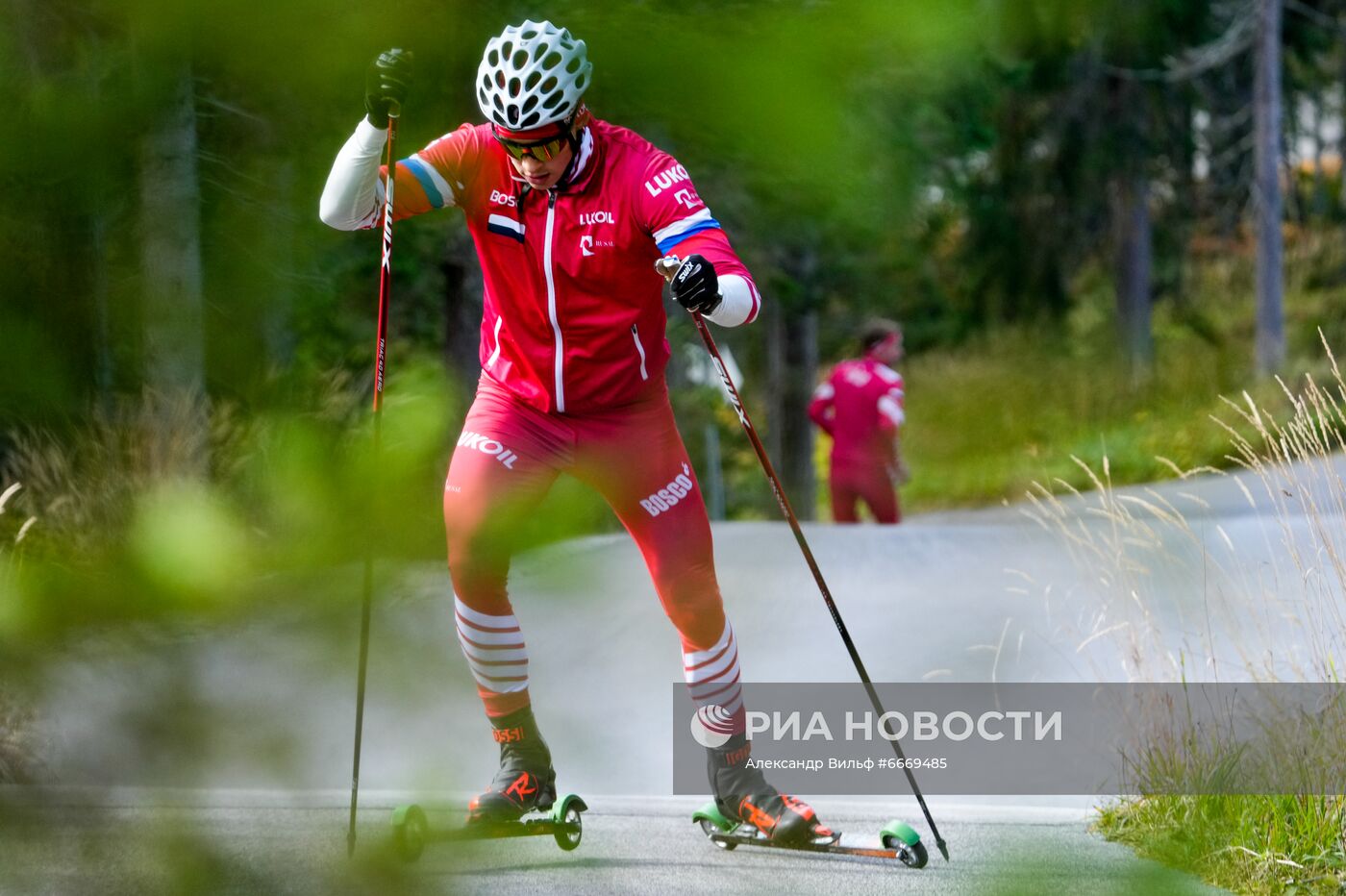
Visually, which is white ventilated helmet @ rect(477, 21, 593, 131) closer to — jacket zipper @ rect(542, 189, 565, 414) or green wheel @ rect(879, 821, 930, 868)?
jacket zipper @ rect(542, 189, 565, 414)

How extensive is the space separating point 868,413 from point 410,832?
6.83 meters

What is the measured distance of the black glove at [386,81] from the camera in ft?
5.17

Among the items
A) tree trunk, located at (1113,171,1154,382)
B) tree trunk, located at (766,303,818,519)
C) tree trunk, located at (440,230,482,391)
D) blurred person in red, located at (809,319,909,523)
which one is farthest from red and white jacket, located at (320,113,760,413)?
tree trunk, located at (1113,171,1154,382)

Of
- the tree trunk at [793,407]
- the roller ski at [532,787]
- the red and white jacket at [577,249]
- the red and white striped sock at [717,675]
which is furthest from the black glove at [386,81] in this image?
the tree trunk at [793,407]

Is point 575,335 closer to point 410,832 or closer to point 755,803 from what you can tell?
point 755,803

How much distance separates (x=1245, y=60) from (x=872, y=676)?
16.0 metres

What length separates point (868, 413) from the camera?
800 cm

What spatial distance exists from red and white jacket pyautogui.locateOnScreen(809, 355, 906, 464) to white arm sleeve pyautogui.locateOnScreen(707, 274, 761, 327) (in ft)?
16.4

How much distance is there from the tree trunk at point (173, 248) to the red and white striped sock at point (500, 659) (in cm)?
100

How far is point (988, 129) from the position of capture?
11008 millimetres

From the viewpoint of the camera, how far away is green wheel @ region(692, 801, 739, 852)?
3.47 m

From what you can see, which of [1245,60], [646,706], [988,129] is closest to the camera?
[646,706]

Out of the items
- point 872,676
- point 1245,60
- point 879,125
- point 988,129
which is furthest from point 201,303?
point 1245,60

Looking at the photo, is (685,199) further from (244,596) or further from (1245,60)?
(1245,60)
